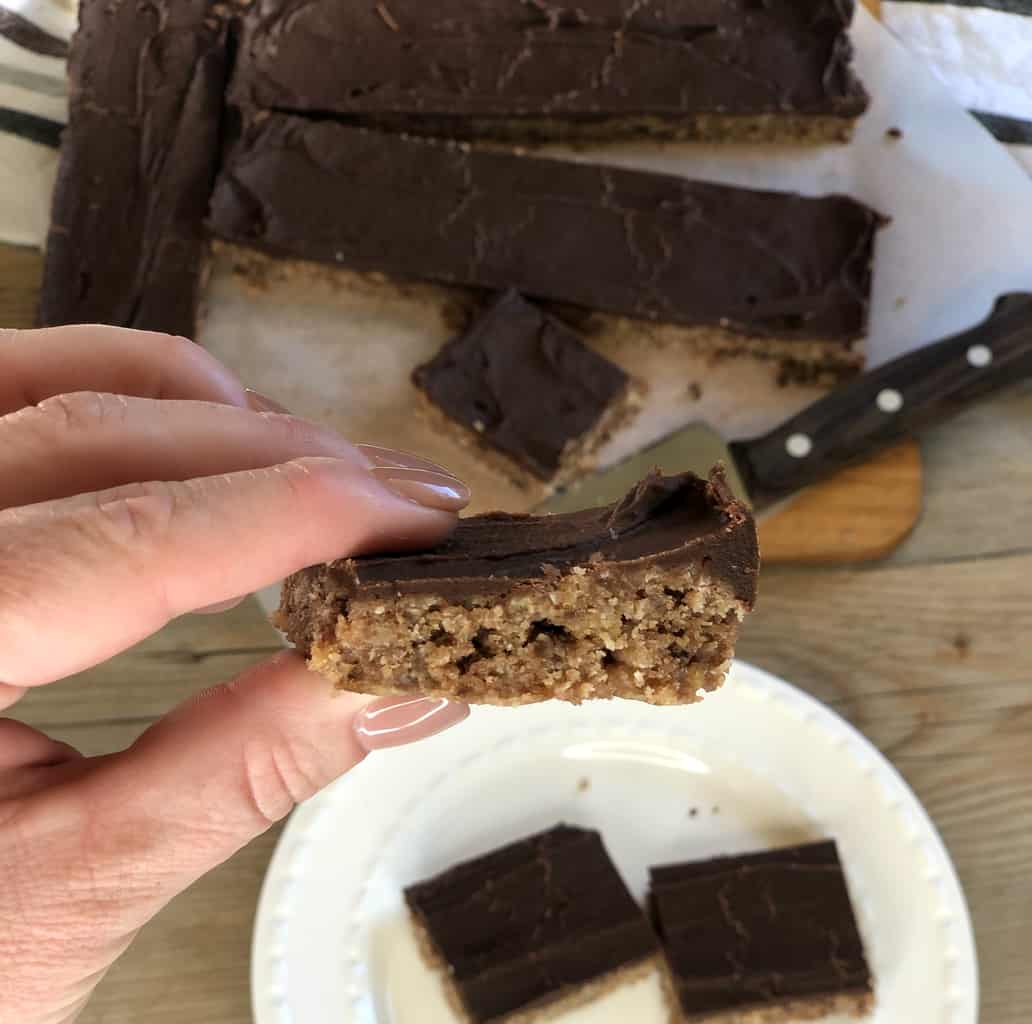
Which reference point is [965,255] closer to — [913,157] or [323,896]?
[913,157]

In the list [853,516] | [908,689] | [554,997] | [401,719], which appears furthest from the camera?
[853,516]

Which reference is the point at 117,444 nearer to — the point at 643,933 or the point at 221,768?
the point at 221,768

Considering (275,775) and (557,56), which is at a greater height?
(557,56)

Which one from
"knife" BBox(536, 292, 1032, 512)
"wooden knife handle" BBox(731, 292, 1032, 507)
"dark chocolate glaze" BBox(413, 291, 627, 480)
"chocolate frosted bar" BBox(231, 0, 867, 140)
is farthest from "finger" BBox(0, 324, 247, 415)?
"chocolate frosted bar" BBox(231, 0, 867, 140)

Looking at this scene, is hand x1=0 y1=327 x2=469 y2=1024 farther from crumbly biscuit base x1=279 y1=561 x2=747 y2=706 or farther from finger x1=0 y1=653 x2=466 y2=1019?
crumbly biscuit base x1=279 y1=561 x2=747 y2=706

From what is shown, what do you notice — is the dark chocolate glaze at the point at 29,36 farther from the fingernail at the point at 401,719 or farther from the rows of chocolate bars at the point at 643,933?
the rows of chocolate bars at the point at 643,933

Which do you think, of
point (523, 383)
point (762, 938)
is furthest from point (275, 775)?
point (523, 383)

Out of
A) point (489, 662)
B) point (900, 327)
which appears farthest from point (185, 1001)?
point (900, 327)
